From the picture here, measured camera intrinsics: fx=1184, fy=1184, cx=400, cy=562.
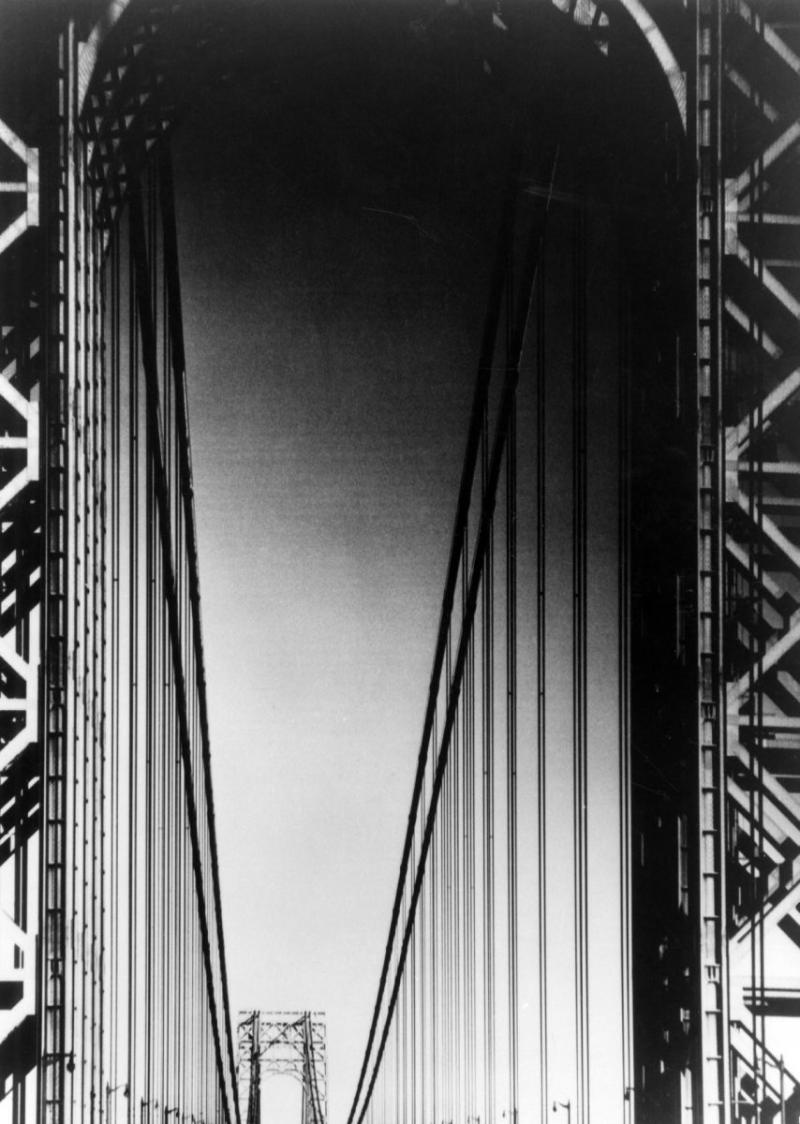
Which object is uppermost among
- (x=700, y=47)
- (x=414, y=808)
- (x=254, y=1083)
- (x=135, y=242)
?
(x=135, y=242)

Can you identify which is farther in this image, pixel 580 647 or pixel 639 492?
pixel 580 647

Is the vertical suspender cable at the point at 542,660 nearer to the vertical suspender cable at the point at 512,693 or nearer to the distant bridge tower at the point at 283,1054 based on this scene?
the vertical suspender cable at the point at 512,693

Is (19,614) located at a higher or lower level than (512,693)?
lower

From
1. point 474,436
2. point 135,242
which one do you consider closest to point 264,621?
point 474,436

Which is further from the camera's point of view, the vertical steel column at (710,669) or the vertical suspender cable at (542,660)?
the vertical suspender cable at (542,660)

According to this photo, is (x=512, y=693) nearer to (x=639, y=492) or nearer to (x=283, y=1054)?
(x=639, y=492)

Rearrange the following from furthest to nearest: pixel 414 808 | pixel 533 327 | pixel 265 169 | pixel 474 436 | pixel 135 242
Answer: pixel 414 808 < pixel 474 436 < pixel 533 327 < pixel 265 169 < pixel 135 242

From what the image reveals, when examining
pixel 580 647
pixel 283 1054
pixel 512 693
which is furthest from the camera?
pixel 283 1054

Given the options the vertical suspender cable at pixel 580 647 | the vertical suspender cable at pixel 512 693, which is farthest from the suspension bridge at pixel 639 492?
the vertical suspender cable at pixel 512 693

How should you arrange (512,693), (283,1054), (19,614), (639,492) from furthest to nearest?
(283,1054) → (512,693) → (19,614) → (639,492)

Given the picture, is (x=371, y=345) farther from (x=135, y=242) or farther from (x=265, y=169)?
(x=135, y=242)

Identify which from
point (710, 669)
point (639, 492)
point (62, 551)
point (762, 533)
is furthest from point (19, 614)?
point (762, 533)
